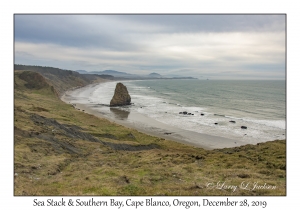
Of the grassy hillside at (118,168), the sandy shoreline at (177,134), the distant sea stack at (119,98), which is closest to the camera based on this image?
the grassy hillside at (118,168)

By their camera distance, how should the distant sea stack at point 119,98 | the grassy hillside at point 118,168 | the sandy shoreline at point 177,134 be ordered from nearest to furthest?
1. the grassy hillside at point 118,168
2. the sandy shoreline at point 177,134
3. the distant sea stack at point 119,98

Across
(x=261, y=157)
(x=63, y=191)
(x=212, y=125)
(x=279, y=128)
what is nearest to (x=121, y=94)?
(x=212, y=125)

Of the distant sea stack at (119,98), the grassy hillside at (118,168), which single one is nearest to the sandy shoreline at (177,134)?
the grassy hillside at (118,168)

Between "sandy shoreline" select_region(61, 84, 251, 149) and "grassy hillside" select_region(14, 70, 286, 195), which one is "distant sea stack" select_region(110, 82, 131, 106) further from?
"grassy hillside" select_region(14, 70, 286, 195)

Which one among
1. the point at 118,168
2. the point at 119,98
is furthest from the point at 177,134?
the point at 119,98

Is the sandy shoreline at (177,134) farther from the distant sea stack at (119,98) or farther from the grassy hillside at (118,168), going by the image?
the distant sea stack at (119,98)

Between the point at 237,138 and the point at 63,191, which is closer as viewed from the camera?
the point at 63,191

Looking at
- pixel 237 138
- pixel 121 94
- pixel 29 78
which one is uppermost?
pixel 29 78

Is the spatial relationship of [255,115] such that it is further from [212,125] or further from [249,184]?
[249,184]

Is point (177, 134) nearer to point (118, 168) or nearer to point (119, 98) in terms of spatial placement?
point (118, 168)

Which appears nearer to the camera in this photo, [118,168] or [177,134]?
[118,168]

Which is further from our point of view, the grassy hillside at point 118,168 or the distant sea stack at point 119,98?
the distant sea stack at point 119,98
